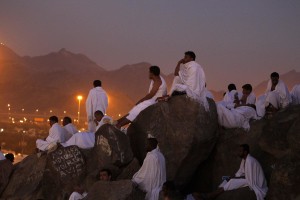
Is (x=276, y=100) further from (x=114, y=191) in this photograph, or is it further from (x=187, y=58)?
(x=114, y=191)

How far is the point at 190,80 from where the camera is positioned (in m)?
12.8

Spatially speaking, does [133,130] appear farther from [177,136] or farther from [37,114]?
[37,114]

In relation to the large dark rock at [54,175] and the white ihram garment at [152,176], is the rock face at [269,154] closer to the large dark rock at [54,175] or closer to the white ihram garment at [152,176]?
the white ihram garment at [152,176]

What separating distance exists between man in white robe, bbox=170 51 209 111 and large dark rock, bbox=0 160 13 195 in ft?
20.0

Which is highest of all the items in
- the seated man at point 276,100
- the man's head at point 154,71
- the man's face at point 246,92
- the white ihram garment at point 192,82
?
the man's head at point 154,71

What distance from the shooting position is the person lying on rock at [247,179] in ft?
35.4

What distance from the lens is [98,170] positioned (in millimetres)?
12234

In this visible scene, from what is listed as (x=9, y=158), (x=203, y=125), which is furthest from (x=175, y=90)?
(x=9, y=158)

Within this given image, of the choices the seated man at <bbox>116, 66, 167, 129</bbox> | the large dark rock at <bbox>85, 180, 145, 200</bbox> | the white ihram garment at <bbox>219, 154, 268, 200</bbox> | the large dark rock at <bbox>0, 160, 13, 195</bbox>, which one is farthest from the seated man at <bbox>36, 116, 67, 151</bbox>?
the white ihram garment at <bbox>219, 154, 268, 200</bbox>

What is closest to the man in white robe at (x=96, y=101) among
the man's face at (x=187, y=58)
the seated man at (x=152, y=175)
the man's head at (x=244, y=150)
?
the man's face at (x=187, y=58)

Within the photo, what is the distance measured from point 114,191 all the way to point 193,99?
3551mm

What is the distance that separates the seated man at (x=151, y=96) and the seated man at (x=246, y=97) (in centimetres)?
296

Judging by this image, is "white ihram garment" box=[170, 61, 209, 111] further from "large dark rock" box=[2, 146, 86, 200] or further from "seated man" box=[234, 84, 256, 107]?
"large dark rock" box=[2, 146, 86, 200]

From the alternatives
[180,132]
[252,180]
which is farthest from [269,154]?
[180,132]
